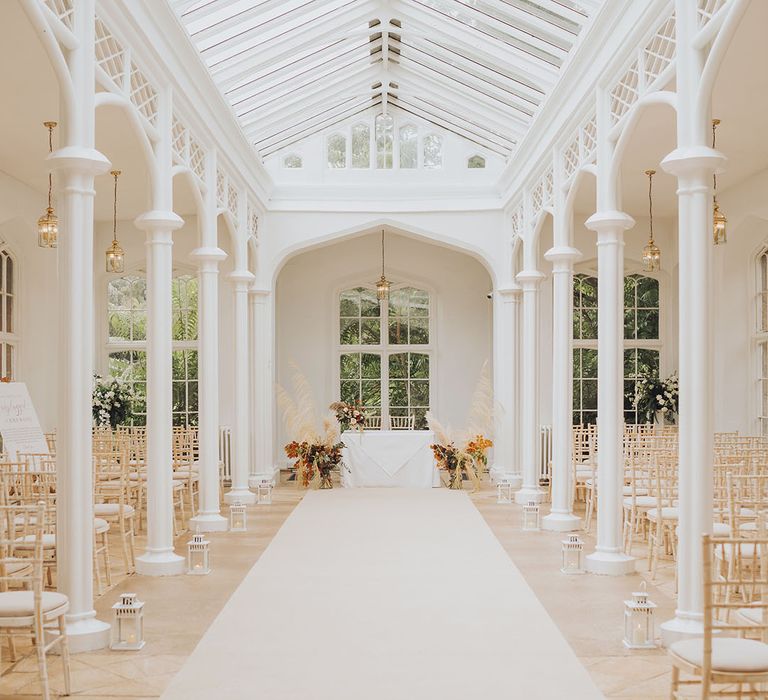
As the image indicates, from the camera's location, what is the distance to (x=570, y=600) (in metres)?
7.19

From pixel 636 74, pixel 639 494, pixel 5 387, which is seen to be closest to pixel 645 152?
pixel 636 74

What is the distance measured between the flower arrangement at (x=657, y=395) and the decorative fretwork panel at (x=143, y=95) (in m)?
9.33

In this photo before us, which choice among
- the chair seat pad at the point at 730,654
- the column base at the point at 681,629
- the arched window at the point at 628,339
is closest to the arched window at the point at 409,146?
the arched window at the point at 628,339

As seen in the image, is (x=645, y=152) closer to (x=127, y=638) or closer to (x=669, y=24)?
(x=669, y=24)

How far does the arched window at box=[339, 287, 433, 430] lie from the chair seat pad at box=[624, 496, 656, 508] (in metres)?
9.02

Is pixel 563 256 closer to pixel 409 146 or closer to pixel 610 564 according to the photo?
pixel 610 564

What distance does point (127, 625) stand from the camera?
5832mm

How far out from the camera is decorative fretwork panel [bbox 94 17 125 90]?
262 inches

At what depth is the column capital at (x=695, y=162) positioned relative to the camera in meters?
5.69

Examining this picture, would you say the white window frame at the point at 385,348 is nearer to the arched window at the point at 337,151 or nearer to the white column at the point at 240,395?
the arched window at the point at 337,151

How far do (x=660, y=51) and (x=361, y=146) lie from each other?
9321 millimetres

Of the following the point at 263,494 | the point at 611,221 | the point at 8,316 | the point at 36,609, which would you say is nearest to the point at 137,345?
the point at 8,316

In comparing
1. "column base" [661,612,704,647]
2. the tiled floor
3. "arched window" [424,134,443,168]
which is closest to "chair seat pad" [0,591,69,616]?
the tiled floor

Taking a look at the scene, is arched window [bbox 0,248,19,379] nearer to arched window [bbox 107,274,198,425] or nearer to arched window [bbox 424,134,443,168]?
arched window [bbox 107,274,198,425]
